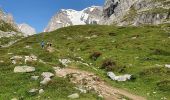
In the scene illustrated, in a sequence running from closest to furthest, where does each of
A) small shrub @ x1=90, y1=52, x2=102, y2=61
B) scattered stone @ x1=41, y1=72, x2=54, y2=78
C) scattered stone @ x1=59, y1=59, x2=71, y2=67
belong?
scattered stone @ x1=41, y1=72, x2=54, y2=78 → scattered stone @ x1=59, y1=59, x2=71, y2=67 → small shrub @ x1=90, y1=52, x2=102, y2=61

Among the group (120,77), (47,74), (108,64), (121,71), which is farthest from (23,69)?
(108,64)

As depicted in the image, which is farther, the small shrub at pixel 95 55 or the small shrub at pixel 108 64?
the small shrub at pixel 95 55

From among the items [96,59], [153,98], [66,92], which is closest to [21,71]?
[66,92]

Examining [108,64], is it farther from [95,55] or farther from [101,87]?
[101,87]

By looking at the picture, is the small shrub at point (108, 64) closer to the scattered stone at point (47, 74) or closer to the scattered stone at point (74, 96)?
the scattered stone at point (47, 74)

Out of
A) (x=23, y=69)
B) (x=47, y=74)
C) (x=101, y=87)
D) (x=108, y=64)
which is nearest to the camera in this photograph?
(x=101, y=87)

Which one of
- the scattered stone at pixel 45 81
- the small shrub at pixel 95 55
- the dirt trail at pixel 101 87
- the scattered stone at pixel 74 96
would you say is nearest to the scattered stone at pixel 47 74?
the dirt trail at pixel 101 87

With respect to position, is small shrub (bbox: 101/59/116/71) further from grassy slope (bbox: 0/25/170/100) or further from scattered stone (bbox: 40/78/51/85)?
scattered stone (bbox: 40/78/51/85)

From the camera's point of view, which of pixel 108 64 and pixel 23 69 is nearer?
pixel 23 69

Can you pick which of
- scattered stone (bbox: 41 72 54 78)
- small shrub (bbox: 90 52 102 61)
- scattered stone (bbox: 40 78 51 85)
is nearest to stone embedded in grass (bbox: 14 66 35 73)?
scattered stone (bbox: 41 72 54 78)

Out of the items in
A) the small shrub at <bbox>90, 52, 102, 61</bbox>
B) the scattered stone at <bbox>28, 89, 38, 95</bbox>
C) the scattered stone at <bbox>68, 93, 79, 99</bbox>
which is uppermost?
the small shrub at <bbox>90, 52, 102, 61</bbox>

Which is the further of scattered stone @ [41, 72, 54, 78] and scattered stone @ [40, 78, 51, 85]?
scattered stone @ [41, 72, 54, 78]

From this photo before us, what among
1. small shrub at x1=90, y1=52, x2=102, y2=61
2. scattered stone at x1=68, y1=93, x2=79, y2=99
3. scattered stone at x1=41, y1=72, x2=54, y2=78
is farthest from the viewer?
small shrub at x1=90, y1=52, x2=102, y2=61

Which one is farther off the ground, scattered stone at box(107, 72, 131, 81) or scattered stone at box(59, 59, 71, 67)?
scattered stone at box(59, 59, 71, 67)
